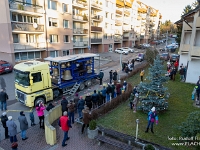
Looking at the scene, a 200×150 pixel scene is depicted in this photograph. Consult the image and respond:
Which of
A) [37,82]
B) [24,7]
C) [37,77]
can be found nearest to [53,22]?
[24,7]

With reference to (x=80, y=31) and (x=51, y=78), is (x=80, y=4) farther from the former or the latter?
(x=51, y=78)

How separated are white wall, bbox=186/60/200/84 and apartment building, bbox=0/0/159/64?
21136mm

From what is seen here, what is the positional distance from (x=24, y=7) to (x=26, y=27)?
108 inches

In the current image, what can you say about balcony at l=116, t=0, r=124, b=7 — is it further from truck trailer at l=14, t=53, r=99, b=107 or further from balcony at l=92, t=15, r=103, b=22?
truck trailer at l=14, t=53, r=99, b=107

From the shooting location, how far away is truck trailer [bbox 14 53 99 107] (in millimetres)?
11090

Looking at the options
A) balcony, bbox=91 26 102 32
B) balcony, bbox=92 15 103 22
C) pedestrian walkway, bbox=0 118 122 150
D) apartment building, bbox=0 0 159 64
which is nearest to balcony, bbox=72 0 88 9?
apartment building, bbox=0 0 159 64

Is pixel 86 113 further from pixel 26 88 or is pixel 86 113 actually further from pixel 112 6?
pixel 112 6

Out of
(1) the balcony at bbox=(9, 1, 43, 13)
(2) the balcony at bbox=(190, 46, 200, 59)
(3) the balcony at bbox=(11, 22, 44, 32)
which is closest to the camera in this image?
(2) the balcony at bbox=(190, 46, 200, 59)

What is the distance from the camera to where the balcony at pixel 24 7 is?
21.8 metres

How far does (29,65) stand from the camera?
11.4 meters

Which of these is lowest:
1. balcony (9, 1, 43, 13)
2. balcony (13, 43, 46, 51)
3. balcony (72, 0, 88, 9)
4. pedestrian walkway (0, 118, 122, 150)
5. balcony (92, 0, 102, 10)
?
pedestrian walkway (0, 118, 122, 150)

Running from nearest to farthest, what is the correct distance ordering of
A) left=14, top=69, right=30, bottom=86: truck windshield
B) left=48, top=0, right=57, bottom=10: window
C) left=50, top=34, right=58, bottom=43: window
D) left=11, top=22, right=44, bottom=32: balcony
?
left=14, top=69, right=30, bottom=86: truck windshield, left=11, top=22, right=44, bottom=32: balcony, left=48, top=0, right=57, bottom=10: window, left=50, top=34, right=58, bottom=43: window

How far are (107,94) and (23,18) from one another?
63.4 ft

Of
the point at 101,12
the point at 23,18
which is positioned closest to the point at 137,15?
the point at 101,12
